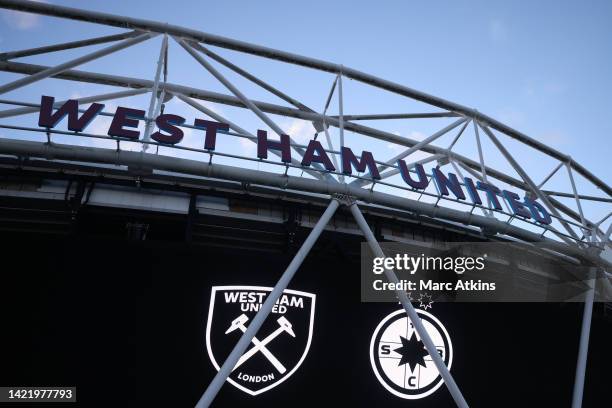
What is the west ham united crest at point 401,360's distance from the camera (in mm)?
14555

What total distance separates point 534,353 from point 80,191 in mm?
17947

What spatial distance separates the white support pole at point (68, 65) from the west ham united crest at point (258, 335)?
8248 mm

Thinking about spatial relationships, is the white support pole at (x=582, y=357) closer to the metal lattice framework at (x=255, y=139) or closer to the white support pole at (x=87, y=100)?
the metal lattice framework at (x=255, y=139)

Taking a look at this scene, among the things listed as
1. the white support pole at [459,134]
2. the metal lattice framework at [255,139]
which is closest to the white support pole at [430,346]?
the metal lattice framework at [255,139]

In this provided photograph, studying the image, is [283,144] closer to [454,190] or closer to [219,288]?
[219,288]

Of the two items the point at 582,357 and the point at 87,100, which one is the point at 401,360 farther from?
the point at 87,100

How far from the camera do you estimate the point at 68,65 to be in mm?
13195

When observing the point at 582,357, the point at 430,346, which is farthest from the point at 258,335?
the point at 582,357

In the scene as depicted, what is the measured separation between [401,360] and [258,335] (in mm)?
5230

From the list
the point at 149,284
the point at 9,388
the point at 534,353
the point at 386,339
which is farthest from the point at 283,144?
the point at 534,353

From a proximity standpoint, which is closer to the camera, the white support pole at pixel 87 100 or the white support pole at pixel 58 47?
the white support pole at pixel 87 100

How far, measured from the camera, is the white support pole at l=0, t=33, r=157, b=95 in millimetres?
12844

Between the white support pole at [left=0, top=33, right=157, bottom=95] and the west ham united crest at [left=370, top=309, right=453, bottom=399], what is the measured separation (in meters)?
13.0

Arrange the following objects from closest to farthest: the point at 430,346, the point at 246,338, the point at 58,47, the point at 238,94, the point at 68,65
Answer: the point at 246,338 → the point at 430,346 → the point at 68,65 → the point at 238,94 → the point at 58,47
